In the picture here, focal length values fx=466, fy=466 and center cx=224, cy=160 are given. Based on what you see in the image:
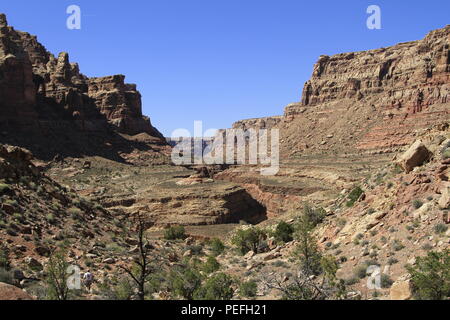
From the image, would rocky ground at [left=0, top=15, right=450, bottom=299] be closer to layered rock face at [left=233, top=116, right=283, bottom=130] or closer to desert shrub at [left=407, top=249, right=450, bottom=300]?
desert shrub at [left=407, top=249, right=450, bottom=300]

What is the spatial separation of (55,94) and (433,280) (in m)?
86.7

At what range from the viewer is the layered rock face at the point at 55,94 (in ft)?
254

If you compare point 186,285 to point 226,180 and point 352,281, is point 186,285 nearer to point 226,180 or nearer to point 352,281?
point 352,281

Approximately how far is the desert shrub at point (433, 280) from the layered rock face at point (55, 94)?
2958 inches

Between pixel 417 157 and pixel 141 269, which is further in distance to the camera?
pixel 417 157

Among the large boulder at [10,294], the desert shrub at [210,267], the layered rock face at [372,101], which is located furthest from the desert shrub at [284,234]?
the layered rock face at [372,101]

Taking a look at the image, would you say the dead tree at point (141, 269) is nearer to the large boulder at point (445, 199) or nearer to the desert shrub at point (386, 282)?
the desert shrub at point (386, 282)

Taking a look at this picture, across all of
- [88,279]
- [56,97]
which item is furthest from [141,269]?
[56,97]

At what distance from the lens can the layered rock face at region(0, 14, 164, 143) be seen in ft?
254

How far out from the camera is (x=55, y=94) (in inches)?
3484

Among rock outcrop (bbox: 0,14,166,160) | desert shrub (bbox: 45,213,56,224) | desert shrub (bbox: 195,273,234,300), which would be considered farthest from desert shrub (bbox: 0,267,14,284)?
rock outcrop (bbox: 0,14,166,160)

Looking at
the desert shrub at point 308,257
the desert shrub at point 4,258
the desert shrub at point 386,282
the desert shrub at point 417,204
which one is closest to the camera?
the desert shrub at point 386,282

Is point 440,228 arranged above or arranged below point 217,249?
above
